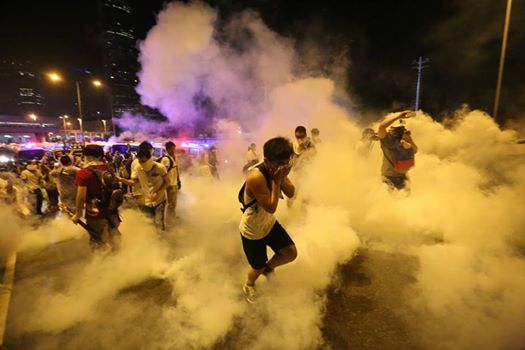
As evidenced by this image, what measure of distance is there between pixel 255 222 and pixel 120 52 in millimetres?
27945

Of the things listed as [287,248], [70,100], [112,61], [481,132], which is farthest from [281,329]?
[70,100]

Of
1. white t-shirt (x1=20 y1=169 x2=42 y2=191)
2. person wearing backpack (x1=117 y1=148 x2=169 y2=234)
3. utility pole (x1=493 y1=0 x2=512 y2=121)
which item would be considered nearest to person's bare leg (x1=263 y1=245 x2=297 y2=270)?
person wearing backpack (x1=117 y1=148 x2=169 y2=234)

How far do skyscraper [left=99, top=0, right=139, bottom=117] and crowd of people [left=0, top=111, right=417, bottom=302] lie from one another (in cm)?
1151

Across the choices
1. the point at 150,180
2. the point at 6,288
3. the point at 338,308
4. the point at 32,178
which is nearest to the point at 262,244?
the point at 338,308

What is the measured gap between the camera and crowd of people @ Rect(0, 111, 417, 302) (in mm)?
2471

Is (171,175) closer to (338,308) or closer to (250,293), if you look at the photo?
(250,293)

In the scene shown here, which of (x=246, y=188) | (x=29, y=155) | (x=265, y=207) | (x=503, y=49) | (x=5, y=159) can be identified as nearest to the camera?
(x=265, y=207)

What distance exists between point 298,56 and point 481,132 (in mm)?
6521

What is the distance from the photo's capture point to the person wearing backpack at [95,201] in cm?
341

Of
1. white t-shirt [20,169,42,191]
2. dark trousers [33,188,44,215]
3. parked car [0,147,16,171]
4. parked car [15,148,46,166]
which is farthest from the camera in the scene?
parked car [15,148,46,166]

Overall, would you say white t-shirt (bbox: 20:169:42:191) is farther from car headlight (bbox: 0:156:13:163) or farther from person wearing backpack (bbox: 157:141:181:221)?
car headlight (bbox: 0:156:13:163)

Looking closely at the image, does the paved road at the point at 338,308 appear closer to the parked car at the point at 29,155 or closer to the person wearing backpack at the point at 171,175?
the person wearing backpack at the point at 171,175

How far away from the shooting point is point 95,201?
11.6 ft

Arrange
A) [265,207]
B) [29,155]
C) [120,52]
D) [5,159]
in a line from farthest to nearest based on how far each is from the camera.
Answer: [120,52] → [5,159] → [29,155] → [265,207]
